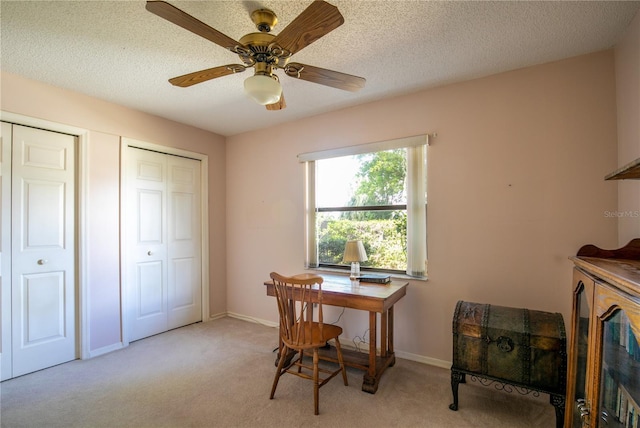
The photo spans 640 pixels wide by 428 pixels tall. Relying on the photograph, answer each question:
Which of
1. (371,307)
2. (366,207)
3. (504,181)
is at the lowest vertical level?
(371,307)

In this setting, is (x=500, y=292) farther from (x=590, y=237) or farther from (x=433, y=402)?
(x=433, y=402)

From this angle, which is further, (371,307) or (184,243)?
(184,243)

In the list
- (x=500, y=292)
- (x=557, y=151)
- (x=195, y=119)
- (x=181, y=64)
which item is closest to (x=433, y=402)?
(x=500, y=292)

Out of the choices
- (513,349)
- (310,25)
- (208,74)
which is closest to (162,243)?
(208,74)

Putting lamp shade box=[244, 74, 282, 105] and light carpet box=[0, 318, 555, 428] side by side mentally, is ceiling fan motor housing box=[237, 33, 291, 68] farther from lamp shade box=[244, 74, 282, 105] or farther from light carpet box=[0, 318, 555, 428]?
light carpet box=[0, 318, 555, 428]

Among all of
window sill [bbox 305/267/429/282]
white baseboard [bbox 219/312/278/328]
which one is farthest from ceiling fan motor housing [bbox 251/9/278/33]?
white baseboard [bbox 219/312/278/328]

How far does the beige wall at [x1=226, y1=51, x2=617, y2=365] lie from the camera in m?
2.14

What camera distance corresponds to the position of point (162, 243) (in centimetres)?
350

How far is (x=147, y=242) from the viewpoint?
337cm

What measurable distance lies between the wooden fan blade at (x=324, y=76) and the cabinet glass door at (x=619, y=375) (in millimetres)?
1695

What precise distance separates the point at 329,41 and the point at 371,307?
1.92 m

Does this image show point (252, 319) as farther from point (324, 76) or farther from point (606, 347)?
point (606, 347)

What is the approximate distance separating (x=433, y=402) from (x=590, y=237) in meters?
1.64

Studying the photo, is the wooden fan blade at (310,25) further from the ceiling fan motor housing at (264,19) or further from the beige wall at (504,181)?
the beige wall at (504,181)
